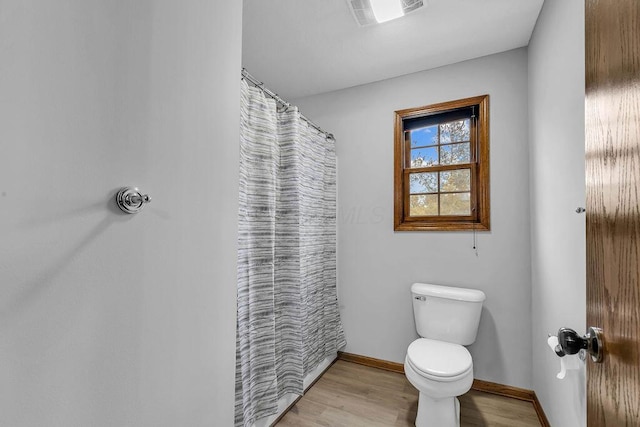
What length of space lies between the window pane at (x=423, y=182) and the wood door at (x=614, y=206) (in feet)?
5.39

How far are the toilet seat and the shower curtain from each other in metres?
0.72

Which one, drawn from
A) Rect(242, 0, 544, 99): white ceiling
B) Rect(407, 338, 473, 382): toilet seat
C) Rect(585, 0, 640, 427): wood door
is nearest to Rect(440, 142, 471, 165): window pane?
Rect(242, 0, 544, 99): white ceiling

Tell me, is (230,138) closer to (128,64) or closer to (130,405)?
(128,64)

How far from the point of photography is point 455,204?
2262 mm

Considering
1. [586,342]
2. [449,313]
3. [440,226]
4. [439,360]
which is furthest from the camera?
[440,226]

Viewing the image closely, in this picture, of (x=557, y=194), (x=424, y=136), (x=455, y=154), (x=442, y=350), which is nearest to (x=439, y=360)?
(x=442, y=350)

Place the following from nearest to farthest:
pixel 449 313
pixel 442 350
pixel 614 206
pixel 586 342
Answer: pixel 614 206
pixel 586 342
pixel 442 350
pixel 449 313

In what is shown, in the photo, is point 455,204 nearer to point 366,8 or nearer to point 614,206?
point 366,8

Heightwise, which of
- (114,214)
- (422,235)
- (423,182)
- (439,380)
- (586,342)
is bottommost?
(439,380)

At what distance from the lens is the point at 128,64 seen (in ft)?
2.01

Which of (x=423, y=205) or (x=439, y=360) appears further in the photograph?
(x=423, y=205)

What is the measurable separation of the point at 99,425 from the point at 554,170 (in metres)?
2.01

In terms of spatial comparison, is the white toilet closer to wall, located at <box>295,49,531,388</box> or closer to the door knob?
wall, located at <box>295,49,531,388</box>

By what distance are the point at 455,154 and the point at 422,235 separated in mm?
694
